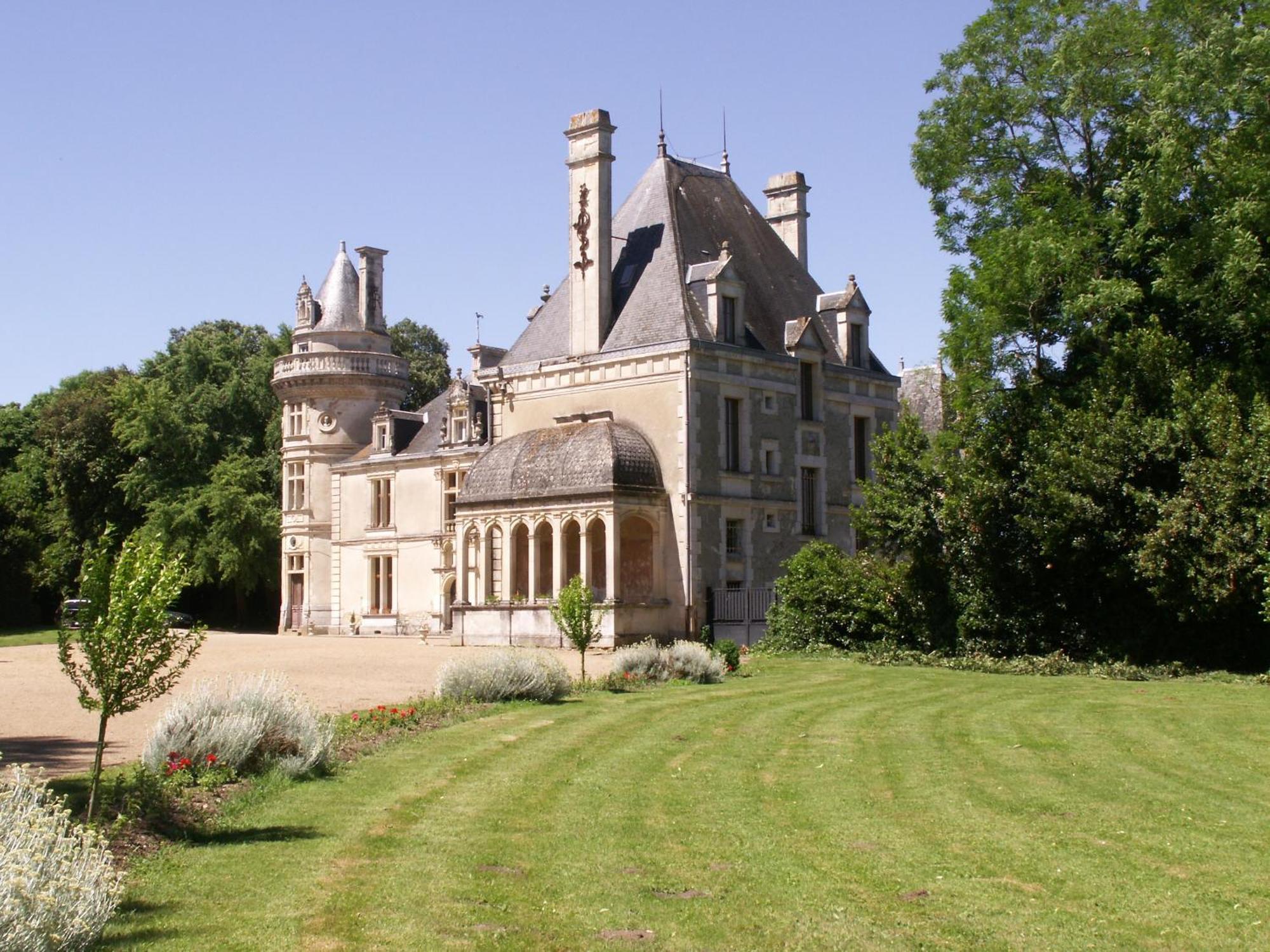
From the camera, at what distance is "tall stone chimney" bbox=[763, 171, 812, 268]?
149 feet

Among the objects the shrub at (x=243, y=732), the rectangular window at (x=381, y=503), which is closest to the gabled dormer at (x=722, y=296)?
the rectangular window at (x=381, y=503)

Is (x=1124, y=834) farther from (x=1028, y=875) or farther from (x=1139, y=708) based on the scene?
(x=1139, y=708)

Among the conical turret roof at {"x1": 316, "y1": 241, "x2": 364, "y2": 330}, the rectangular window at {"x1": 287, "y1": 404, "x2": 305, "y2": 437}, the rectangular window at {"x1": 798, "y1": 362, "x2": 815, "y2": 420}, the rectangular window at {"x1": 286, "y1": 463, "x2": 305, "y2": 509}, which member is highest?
the conical turret roof at {"x1": 316, "y1": 241, "x2": 364, "y2": 330}

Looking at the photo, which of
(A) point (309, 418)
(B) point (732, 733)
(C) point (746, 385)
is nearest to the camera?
(B) point (732, 733)

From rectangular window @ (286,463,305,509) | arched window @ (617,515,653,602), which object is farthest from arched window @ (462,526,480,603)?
rectangular window @ (286,463,305,509)

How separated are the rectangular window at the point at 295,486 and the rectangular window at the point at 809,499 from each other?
2173 cm

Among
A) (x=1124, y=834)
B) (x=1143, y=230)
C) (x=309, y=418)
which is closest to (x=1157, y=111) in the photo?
(x=1143, y=230)

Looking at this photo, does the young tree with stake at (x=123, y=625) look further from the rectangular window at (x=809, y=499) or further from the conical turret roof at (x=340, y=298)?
the conical turret roof at (x=340, y=298)

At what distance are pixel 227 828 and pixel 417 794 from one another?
1.92 meters

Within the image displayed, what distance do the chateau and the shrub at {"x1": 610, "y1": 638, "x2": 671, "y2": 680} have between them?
33.8 feet

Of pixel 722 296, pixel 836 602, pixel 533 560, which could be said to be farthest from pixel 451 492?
pixel 836 602

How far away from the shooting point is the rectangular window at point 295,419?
5275 cm

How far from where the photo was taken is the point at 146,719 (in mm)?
16797

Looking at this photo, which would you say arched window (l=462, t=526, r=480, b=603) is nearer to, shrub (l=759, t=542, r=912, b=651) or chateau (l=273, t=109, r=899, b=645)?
chateau (l=273, t=109, r=899, b=645)
